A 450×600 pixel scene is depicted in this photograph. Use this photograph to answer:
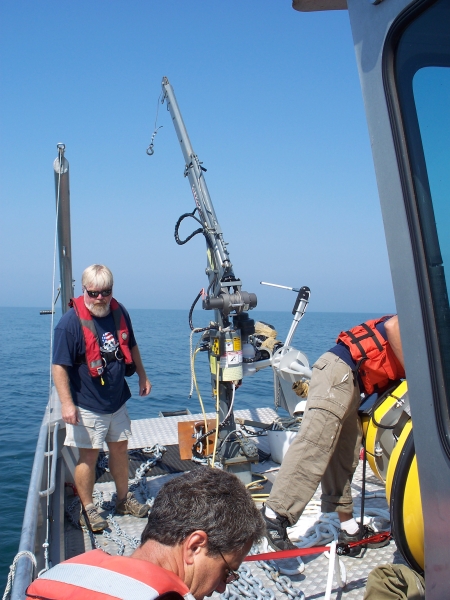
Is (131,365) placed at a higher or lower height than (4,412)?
higher

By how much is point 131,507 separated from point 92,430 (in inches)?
26.5

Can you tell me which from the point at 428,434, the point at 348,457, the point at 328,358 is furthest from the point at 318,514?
the point at 428,434

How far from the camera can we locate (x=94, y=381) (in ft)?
12.3

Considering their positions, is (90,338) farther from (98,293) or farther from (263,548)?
(263,548)

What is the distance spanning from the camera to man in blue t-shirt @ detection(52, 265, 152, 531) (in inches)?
142

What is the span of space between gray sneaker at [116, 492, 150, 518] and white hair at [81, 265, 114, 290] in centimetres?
158

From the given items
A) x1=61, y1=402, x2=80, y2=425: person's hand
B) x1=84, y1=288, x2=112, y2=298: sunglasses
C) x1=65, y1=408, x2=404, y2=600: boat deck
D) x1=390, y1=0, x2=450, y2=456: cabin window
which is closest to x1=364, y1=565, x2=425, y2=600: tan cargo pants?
x1=65, y1=408, x2=404, y2=600: boat deck

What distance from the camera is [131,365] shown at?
405 centimetres

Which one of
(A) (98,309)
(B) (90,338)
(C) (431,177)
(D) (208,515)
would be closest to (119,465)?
(B) (90,338)

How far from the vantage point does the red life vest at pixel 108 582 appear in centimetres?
106

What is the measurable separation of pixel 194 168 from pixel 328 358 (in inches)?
124

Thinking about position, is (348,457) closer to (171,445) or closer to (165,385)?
(171,445)

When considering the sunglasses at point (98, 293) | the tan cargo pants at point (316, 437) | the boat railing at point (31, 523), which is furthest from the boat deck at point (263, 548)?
the sunglasses at point (98, 293)

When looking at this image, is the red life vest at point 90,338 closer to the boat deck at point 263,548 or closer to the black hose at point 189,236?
the boat deck at point 263,548
